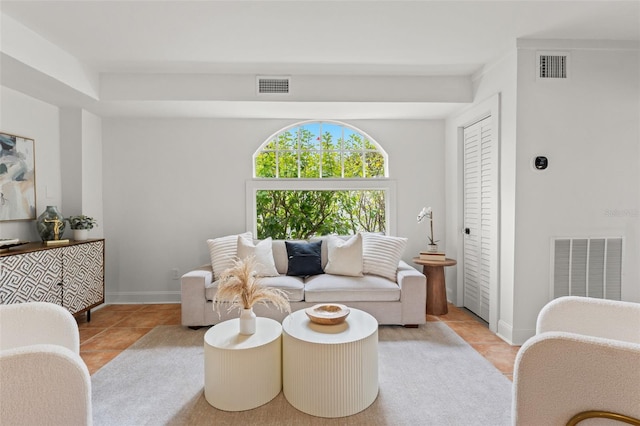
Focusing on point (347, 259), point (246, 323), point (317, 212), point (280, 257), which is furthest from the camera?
point (317, 212)

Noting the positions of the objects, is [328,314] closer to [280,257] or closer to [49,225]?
[280,257]

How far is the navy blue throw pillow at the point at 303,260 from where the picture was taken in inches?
142

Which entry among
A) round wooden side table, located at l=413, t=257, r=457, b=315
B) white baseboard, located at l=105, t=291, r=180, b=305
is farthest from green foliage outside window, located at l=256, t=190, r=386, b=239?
white baseboard, located at l=105, t=291, r=180, b=305

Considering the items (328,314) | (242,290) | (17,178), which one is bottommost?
(328,314)

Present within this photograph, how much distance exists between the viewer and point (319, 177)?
4.27m

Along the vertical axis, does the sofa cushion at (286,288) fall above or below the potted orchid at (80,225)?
below

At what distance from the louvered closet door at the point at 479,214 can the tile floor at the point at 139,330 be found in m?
0.27

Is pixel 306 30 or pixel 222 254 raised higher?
pixel 306 30

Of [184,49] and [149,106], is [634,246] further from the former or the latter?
[149,106]

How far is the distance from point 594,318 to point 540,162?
1.70 metres

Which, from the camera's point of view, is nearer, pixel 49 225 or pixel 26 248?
pixel 26 248

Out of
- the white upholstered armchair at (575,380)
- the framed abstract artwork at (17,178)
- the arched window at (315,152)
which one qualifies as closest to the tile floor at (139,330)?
the framed abstract artwork at (17,178)

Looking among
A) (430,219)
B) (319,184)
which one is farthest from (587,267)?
(319,184)

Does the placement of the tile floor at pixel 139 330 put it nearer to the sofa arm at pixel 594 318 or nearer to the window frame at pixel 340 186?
the sofa arm at pixel 594 318
